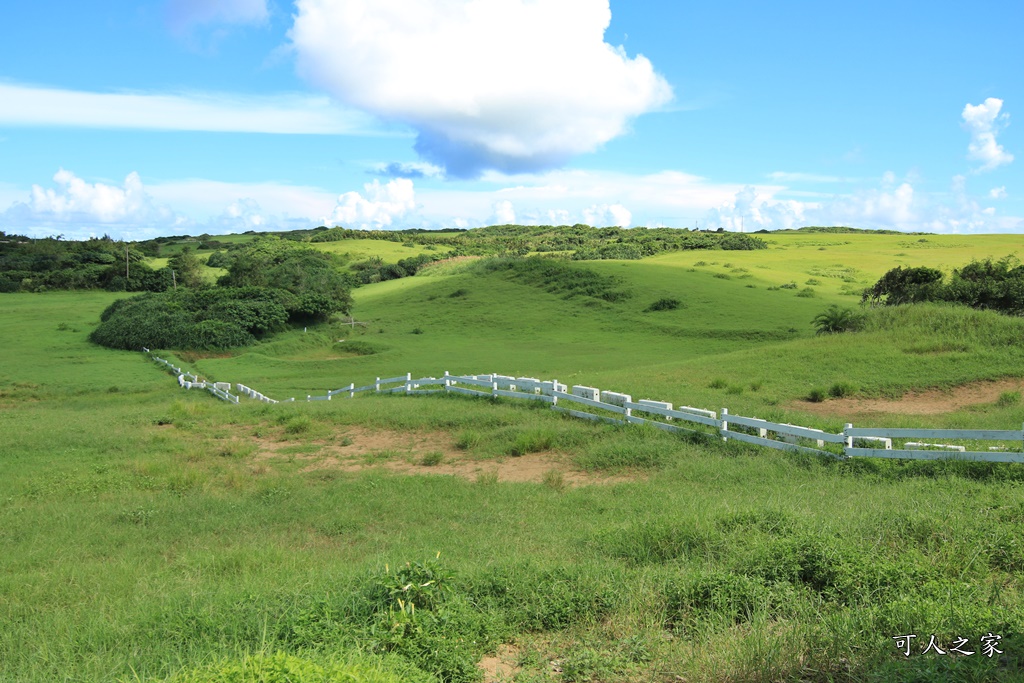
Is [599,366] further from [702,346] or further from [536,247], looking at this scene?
[536,247]

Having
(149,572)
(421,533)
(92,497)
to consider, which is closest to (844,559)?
(421,533)

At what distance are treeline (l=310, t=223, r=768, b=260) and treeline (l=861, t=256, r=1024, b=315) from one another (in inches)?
1887

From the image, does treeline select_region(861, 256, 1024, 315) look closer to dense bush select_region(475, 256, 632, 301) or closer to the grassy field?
the grassy field

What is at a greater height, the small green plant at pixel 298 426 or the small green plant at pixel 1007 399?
the small green plant at pixel 1007 399

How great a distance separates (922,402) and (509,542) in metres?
16.9

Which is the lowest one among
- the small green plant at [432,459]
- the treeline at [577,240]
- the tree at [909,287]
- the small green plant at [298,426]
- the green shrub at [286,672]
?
the small green plant at [298,426]

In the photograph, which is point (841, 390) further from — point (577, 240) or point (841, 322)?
point (577, 240)

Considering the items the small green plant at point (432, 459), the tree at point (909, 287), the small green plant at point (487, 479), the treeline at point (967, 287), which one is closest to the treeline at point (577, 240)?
the tree at point (909, 287)

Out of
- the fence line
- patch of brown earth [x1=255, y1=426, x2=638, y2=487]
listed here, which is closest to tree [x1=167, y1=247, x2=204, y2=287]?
the fence line

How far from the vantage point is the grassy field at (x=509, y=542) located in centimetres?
538

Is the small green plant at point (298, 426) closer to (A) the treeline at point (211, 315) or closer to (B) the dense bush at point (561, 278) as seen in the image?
(A) the treeline at point (211, 315)

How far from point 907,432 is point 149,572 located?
1107 cm

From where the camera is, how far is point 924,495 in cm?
962

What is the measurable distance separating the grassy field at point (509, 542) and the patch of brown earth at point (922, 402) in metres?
0.50
